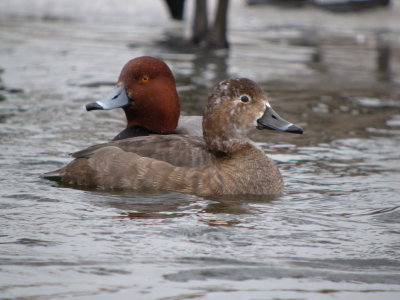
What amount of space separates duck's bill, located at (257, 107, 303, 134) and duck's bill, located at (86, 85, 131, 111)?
119 centimetres

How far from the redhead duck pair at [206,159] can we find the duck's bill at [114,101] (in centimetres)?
38

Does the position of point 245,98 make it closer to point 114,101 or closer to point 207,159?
point 207,159

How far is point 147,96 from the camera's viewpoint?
6816 mm

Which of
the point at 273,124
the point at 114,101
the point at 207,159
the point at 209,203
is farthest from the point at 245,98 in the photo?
the point at 114,101

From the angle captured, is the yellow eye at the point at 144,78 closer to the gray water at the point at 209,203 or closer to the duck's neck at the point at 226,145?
the duck's neck at the point at 226,145

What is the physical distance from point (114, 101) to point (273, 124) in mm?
1369

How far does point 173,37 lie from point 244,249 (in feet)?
40.5

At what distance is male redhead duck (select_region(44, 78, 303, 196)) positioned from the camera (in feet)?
20.1

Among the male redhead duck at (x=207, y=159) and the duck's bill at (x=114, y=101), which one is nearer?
the male redhead duck at (x=207, y=159)

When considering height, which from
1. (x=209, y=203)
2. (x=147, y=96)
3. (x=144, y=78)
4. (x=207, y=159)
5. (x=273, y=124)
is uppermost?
(x=144, y=78)

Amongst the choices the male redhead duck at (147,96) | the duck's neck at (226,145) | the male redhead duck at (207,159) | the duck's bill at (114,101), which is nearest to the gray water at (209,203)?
the male redhead duck at (207,159)

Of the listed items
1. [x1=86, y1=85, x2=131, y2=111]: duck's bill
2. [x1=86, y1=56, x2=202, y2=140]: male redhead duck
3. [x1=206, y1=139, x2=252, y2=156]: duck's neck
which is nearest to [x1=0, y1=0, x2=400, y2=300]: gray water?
[x1=206, y1=139, x2=252, y2=156]: duck's neck

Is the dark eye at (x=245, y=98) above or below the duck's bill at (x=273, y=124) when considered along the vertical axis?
above

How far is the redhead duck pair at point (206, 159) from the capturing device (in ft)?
20.1
